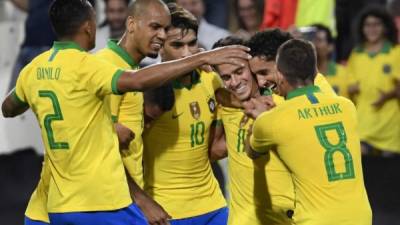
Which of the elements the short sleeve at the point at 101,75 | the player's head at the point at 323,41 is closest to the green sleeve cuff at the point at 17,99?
the short sleeve at the point at 101,75

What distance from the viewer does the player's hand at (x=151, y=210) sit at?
685cm

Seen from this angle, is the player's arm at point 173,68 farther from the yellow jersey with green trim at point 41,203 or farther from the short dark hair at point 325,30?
the short dark hair at point 325,30

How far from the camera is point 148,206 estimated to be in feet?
22.5

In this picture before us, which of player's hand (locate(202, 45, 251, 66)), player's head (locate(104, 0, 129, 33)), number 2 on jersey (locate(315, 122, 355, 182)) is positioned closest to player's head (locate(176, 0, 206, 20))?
player's head (locate(104, 0, 129, 33))

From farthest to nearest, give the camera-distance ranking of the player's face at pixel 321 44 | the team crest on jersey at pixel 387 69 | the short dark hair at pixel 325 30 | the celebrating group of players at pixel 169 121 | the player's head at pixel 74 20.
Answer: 1. the short dark hair at pixel 325 30
2. the team crest on jersey at pixel 387 69
3. the player's face at pixel 321 44
4. the player's head at pixel 74 20
5. the celebrating group of players at pixel 169 121

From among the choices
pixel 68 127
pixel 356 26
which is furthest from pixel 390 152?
pixel 68 127

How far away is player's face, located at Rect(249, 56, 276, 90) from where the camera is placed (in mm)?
6941

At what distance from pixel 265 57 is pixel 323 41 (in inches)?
133

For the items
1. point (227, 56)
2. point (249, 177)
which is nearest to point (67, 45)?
point (227, 56)

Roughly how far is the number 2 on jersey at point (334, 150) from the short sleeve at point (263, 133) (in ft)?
0.79

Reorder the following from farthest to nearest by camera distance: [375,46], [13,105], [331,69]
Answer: [331,69] < [375,46] < [13,105]

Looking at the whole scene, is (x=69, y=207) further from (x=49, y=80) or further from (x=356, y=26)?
(x=356, y=26)

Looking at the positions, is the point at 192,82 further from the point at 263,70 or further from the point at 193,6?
the point at 193,6

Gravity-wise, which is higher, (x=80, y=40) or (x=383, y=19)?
(x=80, y=40)
